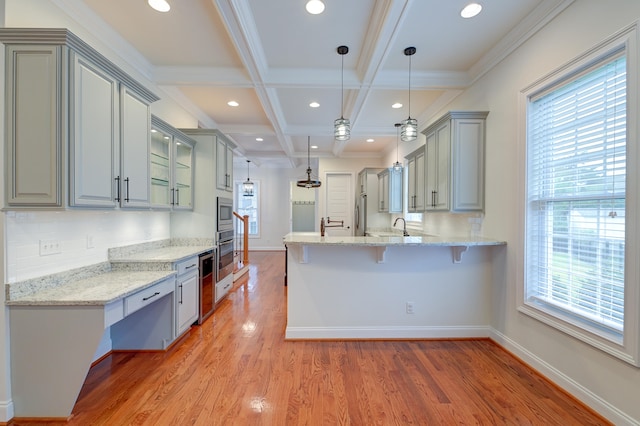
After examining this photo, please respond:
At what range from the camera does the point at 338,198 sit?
757 centimetres

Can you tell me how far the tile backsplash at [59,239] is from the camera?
1844 mm

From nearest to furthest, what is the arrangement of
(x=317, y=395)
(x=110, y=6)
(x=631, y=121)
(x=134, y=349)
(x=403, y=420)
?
1. (x=631, y=121)
2. (x=403, y=420)
3. (x=317, y=395)
4. (x=110, y=6)
5. (x=134, y=349)

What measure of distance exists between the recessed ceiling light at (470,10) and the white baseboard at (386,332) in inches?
119

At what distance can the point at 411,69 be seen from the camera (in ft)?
10.9

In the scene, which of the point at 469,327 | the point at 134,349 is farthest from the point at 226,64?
the point at 469,327

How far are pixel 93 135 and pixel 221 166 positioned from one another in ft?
6.80

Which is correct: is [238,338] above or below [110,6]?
below

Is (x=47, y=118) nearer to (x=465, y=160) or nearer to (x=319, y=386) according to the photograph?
(x=319, y=386)

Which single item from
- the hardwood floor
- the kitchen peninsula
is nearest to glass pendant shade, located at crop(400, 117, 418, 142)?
the kitchen peninsula

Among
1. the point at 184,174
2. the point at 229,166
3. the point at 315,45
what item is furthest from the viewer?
the point at 229,166

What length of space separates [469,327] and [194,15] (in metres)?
4.07

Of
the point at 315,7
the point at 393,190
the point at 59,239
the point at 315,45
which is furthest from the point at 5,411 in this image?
the point at 393,190

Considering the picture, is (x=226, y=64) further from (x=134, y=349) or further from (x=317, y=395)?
(x=317, y=395)

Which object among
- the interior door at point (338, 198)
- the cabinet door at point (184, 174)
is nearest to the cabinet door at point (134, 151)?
the cabinet door at point (184, 174)
